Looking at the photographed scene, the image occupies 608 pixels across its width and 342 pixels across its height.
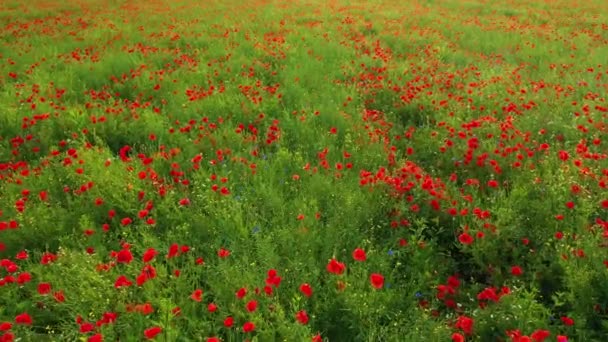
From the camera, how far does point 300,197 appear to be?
12.5 ft

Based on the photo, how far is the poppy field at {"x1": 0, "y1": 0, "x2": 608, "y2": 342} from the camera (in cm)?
262

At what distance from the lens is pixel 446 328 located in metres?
2.49

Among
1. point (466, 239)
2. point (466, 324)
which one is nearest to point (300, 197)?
point (466, 239)

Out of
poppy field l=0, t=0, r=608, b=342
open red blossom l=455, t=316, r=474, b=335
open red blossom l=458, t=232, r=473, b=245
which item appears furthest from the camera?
open red blossom l=458, t=232, r=473, b=245

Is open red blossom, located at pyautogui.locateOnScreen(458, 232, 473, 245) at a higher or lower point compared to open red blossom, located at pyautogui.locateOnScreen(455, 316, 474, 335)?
higher

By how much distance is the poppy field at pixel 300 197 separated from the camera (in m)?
2.62

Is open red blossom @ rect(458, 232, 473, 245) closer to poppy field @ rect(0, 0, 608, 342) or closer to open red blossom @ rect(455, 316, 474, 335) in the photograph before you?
poppy field @ rect(0, 0, 608, 342)

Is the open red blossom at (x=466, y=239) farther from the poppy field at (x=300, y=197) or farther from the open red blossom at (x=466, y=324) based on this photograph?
the open red blossom at (x=466, y=324)

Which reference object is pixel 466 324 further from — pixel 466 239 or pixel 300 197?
pixel 300 197

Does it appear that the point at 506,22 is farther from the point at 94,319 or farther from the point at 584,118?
the point at 94,319

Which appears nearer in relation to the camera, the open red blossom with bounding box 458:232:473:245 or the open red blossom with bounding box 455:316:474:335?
the open red blossom with bounding box 455:316:474:335

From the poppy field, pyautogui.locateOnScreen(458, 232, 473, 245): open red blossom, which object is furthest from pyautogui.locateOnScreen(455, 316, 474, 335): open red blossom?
pyautogui.locateOnScreen(458, 232, 473, 245): open red blossom

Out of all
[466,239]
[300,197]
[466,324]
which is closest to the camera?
[466,324]

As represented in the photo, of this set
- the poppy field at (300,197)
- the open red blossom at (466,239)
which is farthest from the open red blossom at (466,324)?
the open red blossom at (466,239)
